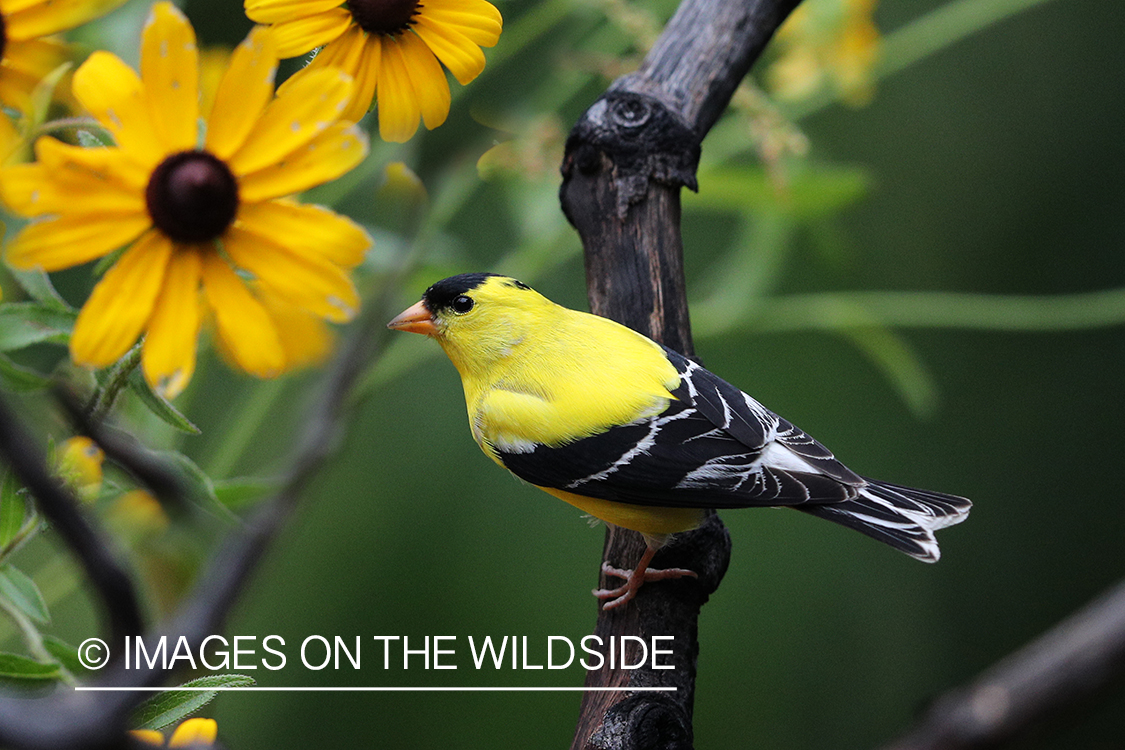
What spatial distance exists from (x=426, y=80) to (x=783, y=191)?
32 cm

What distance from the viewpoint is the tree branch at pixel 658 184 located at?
0.56 meters

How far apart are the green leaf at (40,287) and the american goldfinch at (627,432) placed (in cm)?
20

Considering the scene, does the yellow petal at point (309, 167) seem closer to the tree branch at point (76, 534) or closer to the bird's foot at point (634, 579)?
the tree branch at point (76, 534)

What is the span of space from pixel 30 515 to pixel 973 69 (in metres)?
1.43

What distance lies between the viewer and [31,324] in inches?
13.4

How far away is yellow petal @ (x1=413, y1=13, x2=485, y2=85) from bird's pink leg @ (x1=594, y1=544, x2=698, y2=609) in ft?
1.01

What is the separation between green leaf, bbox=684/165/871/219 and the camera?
24.3 inches

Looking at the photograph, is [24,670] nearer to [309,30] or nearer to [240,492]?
[240,492]

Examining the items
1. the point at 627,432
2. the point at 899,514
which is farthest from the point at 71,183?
the point at 899,514

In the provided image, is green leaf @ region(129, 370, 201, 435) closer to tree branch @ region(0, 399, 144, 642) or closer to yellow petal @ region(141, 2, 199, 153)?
yellow petal @ region(141, 2, 199, 153)

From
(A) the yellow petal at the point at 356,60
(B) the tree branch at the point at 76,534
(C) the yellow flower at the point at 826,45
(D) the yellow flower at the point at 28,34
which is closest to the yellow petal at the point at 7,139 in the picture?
(D) the yellow flower at the point at 28,34

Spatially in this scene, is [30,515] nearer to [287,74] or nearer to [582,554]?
[287,74]

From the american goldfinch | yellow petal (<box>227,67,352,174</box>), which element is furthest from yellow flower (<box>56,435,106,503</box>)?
the american goldfinch

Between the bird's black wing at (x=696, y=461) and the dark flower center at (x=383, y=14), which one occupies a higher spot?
the dark flower center at (x=383, y=14)
